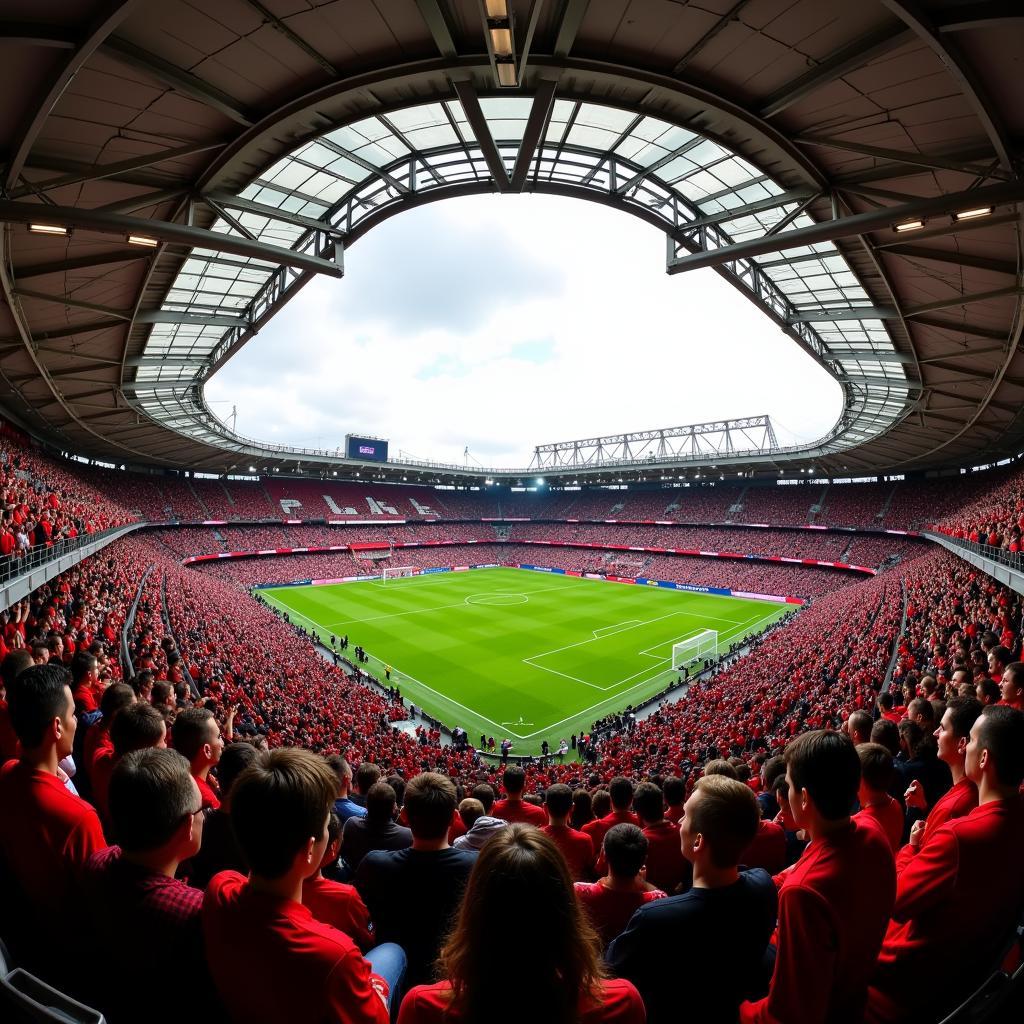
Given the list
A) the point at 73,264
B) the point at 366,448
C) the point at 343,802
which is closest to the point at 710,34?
the point at 343,802

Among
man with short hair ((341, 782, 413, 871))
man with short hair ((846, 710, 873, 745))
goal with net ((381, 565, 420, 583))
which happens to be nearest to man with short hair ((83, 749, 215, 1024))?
man with short hair ((341, 782, 413, 871))

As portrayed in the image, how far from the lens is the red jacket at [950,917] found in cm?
263

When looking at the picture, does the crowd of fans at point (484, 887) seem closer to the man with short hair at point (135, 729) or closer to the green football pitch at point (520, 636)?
the man with short hair at point (135, 729)

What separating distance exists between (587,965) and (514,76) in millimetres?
8180

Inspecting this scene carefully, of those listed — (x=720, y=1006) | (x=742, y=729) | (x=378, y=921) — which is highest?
(x=720, y=1006)

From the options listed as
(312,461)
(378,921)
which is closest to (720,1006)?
(378,921)

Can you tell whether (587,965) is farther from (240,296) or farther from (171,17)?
(240,296)

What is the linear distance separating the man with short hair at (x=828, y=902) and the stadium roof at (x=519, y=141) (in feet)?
23.3

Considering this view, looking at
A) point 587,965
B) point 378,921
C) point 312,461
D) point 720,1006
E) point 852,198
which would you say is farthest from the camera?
point 312,461

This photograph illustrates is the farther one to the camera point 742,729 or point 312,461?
point 312,461

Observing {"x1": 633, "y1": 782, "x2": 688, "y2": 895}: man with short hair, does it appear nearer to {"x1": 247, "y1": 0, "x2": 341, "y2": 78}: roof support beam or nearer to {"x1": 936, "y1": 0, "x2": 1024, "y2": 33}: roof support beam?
{"x1": 936, "y1": 0, "x2": 1024, "y2": 33}: roof support beam

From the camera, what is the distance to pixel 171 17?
Answer: 645cm

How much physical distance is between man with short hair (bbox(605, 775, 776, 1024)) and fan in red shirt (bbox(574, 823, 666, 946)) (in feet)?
3.12

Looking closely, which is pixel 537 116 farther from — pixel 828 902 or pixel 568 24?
pixel 828 902
